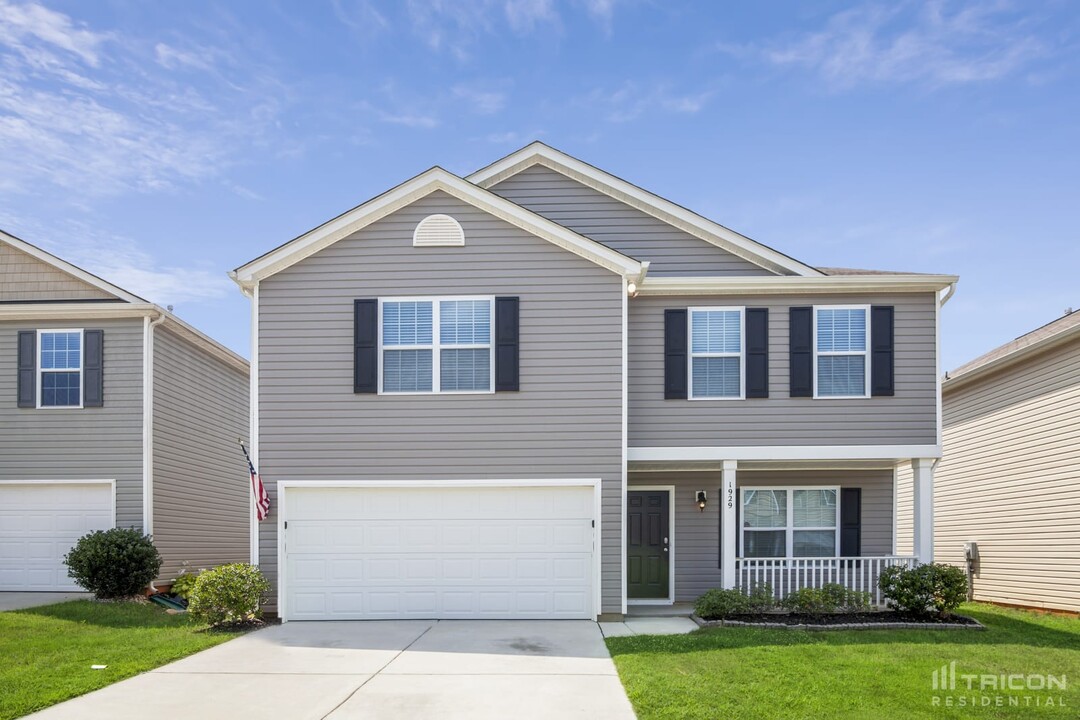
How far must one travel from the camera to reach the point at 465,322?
12383 millimetres

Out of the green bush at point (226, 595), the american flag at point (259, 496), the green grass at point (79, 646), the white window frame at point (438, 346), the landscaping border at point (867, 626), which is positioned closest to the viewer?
the green grass at point (79, 646)

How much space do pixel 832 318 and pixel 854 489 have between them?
3113 mm

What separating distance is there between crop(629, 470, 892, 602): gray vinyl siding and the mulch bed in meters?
1.99

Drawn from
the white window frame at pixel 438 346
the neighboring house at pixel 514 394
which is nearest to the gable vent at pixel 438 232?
the neighboring house at pixel 514 394

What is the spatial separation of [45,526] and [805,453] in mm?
12939

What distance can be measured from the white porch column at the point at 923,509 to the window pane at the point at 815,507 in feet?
4.99

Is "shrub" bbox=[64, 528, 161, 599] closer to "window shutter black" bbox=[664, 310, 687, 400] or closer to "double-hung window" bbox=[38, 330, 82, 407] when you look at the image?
"double-hung window" bbox=[38, 330, 82, 407]

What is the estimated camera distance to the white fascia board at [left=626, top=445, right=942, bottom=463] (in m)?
12.6

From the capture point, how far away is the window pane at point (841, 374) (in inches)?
505

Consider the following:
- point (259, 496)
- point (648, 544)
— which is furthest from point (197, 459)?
point (648, 544)

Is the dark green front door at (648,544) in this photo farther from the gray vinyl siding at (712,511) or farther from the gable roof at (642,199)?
the gable roof at (642,199)

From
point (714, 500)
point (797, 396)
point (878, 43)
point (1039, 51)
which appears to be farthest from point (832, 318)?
point (1039, 51)

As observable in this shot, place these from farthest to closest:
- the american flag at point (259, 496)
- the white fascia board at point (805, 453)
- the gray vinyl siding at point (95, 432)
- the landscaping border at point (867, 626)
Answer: the gray vinyl siding at point (95, 432)
the white fascia board at point (805, 453)
the american flag at point (259, 496)
the landscaping border at point (867, 626)

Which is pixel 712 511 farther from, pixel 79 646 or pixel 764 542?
pixel 79 646
